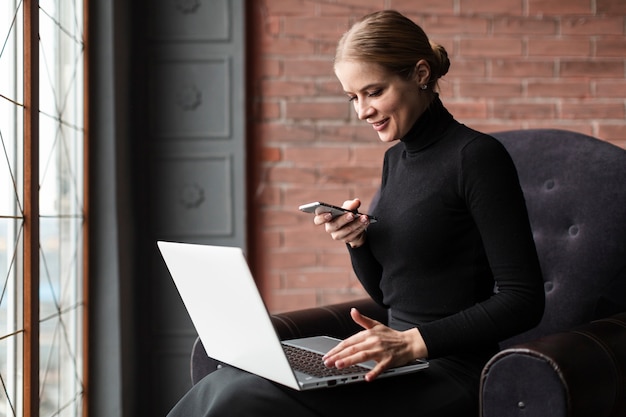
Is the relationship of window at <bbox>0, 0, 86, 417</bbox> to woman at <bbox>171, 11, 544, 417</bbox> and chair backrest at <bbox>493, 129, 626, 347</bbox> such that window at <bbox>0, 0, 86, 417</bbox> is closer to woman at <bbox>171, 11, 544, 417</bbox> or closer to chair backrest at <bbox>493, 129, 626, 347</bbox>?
woman at <bbox>171, 11, 544, 417</bbox>

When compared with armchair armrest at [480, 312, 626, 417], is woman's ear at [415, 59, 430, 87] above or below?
above

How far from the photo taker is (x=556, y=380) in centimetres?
125

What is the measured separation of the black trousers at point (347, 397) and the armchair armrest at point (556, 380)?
0.11 meters

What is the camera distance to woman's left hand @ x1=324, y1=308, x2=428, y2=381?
4.42 feet

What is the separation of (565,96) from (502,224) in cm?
174

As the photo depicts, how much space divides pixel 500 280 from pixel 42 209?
1.45 meters

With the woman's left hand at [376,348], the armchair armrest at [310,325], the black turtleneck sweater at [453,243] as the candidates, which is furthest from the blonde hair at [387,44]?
the armchair armrest at [310,325]

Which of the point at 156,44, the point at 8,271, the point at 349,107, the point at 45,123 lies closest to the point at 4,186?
the point at 8,271

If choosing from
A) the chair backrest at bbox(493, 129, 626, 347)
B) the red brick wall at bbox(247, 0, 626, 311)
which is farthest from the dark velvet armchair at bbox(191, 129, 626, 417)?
the red brick wall at bbox(247, 0, 626, 311)

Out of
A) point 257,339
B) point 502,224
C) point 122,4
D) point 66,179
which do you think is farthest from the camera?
point 122,4

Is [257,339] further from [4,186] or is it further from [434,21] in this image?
[434,21]

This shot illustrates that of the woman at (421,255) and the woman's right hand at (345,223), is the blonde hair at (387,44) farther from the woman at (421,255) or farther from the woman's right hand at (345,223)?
the woman's right hand at (345,223)

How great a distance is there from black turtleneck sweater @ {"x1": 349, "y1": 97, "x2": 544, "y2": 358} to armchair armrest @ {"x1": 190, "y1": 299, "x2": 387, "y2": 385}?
0.73 ft

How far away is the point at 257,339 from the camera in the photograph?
132 cm
